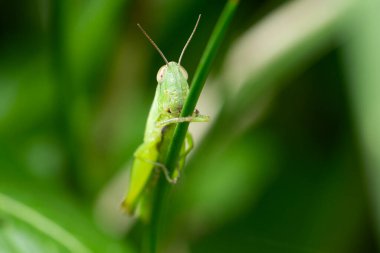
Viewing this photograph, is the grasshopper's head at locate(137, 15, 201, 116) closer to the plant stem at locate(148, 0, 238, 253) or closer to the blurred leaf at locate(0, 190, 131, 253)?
the plant stem at locate(148, 0, 238, 253)

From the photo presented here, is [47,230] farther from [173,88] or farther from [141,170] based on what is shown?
[173,88]

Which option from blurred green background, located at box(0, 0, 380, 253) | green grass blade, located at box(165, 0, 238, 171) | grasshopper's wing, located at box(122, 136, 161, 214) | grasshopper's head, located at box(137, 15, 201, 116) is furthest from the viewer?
blurred green background, located at box(0, 0, 380, 253)

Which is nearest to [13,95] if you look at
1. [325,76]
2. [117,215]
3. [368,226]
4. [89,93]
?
[89,93]

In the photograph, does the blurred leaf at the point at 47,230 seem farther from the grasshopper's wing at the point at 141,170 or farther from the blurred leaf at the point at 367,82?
the blurred leaf at the point at 367,82

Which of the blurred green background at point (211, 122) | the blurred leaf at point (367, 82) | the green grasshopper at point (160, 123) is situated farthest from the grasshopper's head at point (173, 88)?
the blurred green background at point (211, 122)

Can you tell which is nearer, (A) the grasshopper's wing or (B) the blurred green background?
(A) the grasshopper's wing

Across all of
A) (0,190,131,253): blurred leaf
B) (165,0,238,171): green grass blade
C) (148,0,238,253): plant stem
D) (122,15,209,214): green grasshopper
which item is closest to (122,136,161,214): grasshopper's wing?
(122,15,209,214): green grasshopper

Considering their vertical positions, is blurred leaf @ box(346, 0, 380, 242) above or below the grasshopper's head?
below
